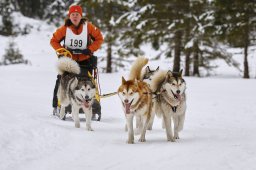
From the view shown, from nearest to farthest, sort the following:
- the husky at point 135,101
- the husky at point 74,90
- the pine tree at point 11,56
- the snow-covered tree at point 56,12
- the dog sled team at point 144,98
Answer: the husky at point 135,101 → the dog sled team at point 144,98 → the husky at point 74,90 → the pine tree at point 11,56 → the snow-covered tree at point 56,12

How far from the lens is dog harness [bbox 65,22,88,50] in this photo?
25.8 ft

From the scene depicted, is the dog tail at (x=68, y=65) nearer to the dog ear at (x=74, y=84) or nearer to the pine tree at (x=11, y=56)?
the dog ear at (x=74, y=84)

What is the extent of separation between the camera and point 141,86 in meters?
Answer: 6.26

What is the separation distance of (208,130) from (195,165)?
3.15m

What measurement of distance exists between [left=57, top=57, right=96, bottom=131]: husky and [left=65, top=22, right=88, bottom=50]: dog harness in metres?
0.40

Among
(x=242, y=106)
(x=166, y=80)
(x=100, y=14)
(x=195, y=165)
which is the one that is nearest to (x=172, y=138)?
(x=166, y=80)

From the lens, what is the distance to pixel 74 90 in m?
7.21

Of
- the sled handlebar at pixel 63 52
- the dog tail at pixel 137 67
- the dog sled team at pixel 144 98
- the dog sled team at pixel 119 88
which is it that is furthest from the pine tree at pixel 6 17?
the dog tail at pixel 137 67

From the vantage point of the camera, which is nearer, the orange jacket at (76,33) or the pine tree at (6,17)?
the orange jacket at (76,33)

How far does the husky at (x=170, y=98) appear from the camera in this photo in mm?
6184

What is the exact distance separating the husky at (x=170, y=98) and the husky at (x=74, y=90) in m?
1.18

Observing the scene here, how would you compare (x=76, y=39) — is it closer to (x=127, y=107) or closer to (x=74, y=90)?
(x=74, y=90)

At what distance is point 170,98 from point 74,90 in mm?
1810

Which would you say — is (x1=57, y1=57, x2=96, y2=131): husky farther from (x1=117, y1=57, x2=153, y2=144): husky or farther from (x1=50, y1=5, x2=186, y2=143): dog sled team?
(x1=117, y1=57, x2=153, y2=144): husky
